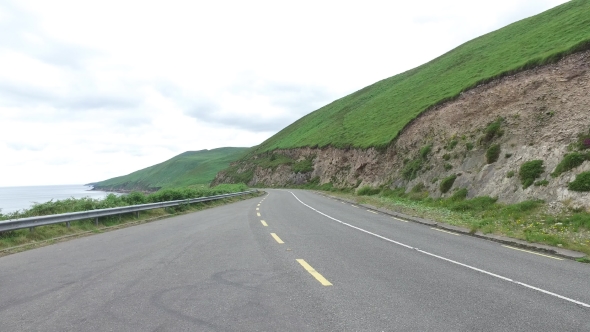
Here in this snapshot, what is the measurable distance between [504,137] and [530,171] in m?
5.42

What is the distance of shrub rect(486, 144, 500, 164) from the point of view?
866 inches

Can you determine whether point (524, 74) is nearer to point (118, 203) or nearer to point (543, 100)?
point (543, 100)

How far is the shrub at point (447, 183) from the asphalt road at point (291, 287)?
14.6 metres

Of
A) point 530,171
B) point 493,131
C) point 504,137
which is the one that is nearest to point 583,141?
point 530,171

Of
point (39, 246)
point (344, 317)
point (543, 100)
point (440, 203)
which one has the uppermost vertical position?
point (543, 100)

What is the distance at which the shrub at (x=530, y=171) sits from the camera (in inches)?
685

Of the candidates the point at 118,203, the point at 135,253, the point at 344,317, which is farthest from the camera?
the point at 118,203

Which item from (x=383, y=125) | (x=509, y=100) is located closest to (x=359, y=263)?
(x=509, y=100)

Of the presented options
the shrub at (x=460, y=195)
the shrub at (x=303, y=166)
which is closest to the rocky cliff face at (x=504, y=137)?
the shrub at (x=460, y=195)

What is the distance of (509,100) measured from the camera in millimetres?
25328

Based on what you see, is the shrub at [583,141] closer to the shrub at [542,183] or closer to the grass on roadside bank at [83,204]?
the shrub at [542,183]

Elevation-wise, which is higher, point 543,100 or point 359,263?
point 543,100

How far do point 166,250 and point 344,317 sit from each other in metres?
6.34

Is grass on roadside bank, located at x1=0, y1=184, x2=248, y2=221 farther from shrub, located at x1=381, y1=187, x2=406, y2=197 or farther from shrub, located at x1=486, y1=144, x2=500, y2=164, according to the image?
shrub, located at x1=486, y1=144, x2=500, y2=164
